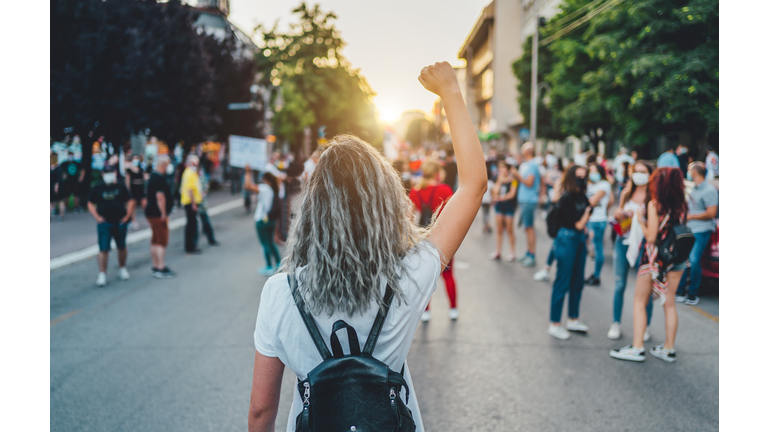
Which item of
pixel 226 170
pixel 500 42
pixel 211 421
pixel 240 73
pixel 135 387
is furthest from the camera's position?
pixel 500 42

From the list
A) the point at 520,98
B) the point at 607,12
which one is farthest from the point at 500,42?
the point at 607,12

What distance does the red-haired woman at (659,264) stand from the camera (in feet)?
14.3

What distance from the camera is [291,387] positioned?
13.6 ft

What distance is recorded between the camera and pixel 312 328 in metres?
1.42

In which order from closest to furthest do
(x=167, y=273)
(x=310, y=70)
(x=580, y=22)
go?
(x=167, y=273) → (x=580, y=22) → (x=310, y=70)

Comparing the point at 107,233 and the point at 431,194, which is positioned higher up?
the point at 431,194

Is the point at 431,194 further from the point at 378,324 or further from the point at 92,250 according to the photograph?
the point at 92,250

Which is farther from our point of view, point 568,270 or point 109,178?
point 109,178

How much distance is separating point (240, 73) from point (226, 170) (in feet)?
25.9

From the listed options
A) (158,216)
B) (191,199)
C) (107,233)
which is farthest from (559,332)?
(191,199)

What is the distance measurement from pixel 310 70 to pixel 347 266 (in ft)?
96.3

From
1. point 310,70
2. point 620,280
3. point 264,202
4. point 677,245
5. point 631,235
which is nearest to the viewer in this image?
point 677,245

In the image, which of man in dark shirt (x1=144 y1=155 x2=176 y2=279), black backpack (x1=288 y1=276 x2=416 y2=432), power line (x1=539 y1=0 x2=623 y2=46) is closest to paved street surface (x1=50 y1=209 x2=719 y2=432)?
man in dark shirt (x1=144 y1=155 x2=176 y2=279)

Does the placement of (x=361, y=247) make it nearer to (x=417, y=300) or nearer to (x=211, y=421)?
(x=417, y=300)
